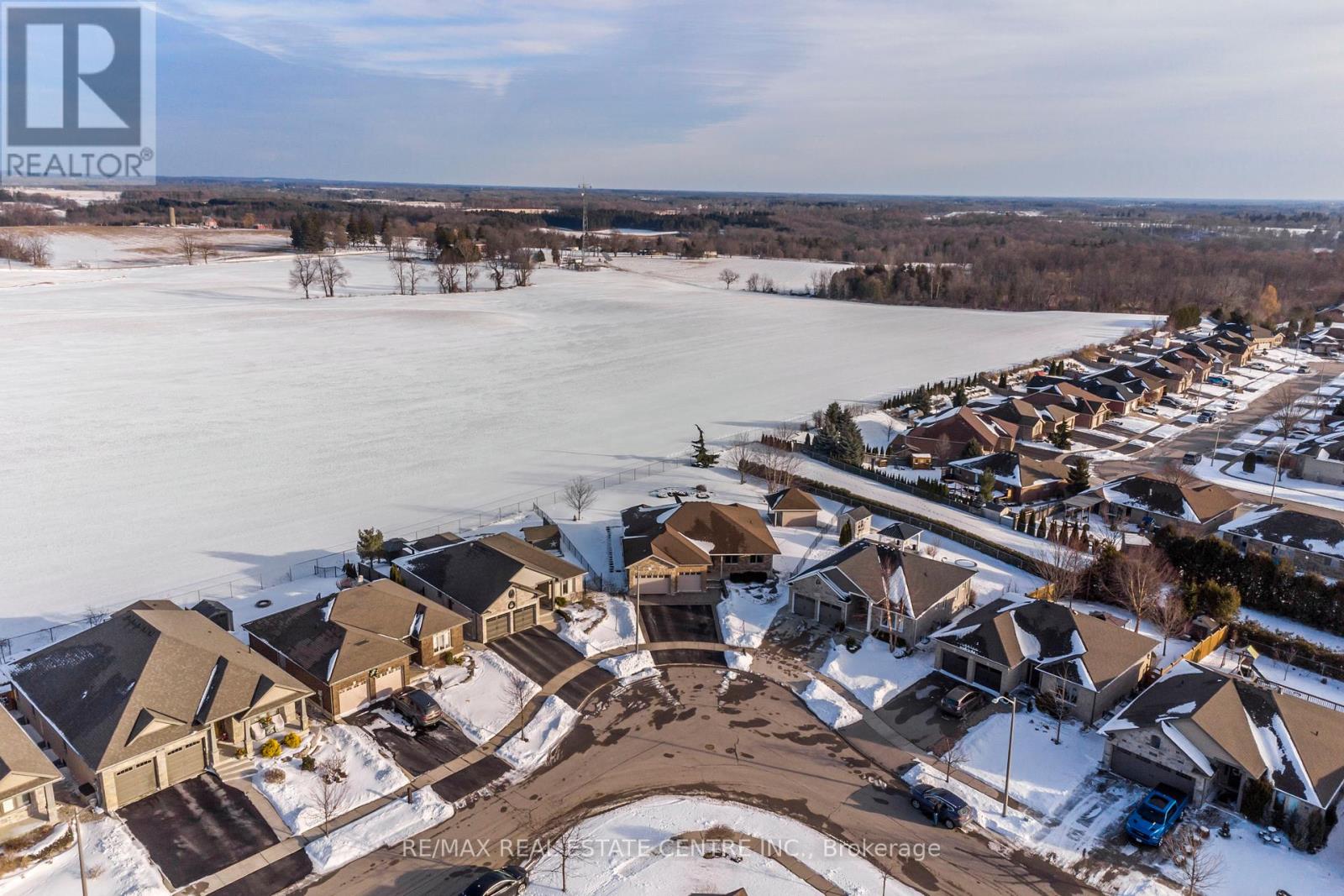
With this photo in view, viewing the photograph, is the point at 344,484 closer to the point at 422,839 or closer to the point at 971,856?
the point at 422,839

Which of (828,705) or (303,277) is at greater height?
(303,277)

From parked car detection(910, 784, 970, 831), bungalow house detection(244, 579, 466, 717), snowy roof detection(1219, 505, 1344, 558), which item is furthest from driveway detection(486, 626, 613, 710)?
snowy roof detection(1219, 505, 1344, 558)

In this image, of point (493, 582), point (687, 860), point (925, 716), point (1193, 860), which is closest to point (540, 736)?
point (687, 860)

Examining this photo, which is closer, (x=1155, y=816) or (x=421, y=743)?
(x=1155, y=816)

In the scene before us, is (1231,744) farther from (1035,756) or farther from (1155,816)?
(1035,756)

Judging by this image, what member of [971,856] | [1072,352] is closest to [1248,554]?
[971,856]
